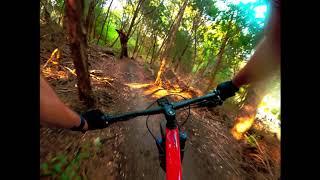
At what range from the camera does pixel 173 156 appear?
201cm

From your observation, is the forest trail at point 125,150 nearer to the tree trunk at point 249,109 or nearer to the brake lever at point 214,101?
the tree trunk at point 249,109

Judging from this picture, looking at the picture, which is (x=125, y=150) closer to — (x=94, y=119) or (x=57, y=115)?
(x=94, y=119)

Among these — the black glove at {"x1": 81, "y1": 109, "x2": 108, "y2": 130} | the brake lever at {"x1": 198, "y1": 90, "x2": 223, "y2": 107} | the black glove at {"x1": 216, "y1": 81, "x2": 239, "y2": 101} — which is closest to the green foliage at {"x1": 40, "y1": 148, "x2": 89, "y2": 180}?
the black glove at {"x1": 81, "y1": 109, "x2": 108, "y2": 130}

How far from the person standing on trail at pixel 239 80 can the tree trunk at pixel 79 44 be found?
3.18 meters

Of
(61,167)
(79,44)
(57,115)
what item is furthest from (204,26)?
(57,115)

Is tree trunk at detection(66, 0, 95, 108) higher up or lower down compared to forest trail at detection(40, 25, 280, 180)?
higher up

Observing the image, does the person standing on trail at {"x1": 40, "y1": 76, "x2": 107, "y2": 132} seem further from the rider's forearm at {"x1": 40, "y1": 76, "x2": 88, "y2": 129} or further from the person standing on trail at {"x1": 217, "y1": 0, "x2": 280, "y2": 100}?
the person standing on trail at {"x1": 217, "y1": 0, "x2": 280, "y2": 100}

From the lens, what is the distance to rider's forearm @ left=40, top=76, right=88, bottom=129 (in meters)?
1.26

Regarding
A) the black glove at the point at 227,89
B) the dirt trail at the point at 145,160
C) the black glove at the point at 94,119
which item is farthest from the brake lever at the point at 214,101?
the dirt trail at the point at 145,160

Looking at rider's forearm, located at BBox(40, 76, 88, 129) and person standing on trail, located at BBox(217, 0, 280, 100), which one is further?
person standing on trail, located at BBox(217, 0, 280, 100)

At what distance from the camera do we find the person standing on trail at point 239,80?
1.32 m

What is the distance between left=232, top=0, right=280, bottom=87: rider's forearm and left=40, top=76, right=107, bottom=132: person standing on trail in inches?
50.8
